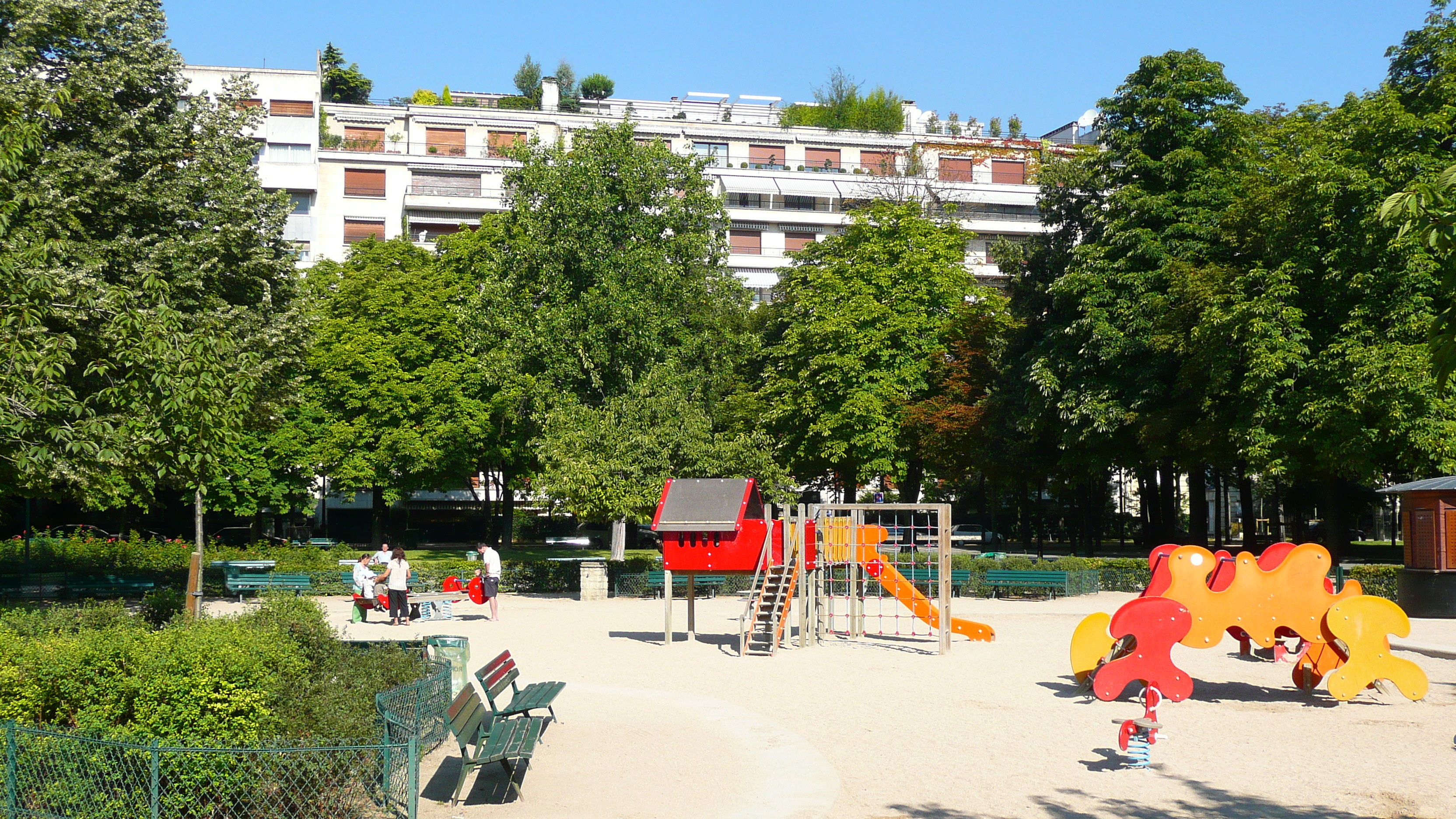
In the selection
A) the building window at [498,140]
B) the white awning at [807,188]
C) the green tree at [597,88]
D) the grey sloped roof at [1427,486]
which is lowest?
the grey sloped roof at [1427,486]

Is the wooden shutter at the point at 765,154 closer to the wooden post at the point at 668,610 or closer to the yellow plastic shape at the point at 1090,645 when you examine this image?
the wooden post at the point at 668,610

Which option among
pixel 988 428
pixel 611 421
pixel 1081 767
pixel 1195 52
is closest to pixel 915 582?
pixel 988 428

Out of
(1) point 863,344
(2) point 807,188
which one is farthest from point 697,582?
(2) point 807,188

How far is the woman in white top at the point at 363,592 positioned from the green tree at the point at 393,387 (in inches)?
694

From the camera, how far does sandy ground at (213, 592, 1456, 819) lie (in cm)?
988

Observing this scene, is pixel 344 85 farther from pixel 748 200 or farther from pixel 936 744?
pixel 936 744

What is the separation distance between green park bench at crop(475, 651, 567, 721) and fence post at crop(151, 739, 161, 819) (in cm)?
282

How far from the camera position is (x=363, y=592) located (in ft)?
84.1

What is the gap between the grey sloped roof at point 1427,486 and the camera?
80.2 feet

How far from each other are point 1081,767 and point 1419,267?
22934 millimetres

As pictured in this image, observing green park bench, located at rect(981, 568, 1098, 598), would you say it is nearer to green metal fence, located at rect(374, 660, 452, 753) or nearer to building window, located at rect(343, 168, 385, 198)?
green metal fence, located at rect(374, 660, 452, 753)

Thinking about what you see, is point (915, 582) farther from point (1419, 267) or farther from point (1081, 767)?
point (1081, 767)

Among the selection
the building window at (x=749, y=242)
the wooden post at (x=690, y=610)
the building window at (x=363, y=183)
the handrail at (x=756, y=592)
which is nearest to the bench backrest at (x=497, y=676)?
the handrail at (x=756, y=592)

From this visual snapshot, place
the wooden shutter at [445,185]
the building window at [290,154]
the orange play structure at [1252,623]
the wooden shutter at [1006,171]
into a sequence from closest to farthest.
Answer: the orange play structure at [1252,623], the building window at [290,154], the wooden shutter at [445,185], the wooden shutter at [1006,171]
